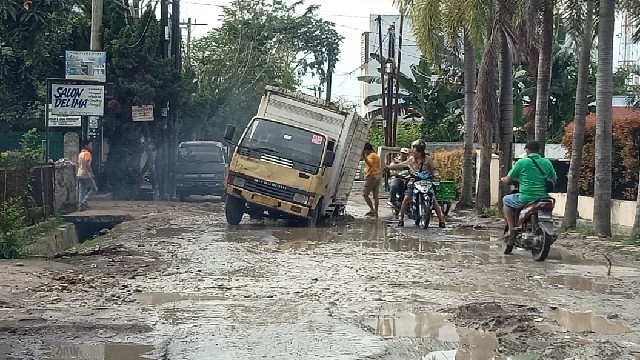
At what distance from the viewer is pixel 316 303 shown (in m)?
9.81

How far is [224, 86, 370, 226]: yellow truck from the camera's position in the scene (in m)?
19.8

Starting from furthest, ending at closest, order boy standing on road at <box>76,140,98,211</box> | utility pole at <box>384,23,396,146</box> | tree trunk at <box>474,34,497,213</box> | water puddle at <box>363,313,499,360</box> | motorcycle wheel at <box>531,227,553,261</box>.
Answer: utility pole at <box>384,23,396,146</box>, tree trunk at <box>474,34,497,213</box>, boy standing on road at <box>76,140,98,211</box>, motorcycle wheel at <box>531,227,553,261</box>, water puddle at <box>363,313,499,360</box>

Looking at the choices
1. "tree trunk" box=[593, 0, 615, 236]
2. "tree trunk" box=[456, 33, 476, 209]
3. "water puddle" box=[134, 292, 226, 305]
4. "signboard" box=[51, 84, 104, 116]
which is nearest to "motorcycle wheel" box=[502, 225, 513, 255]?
"tree trunk" box=[593, 0, 615, 236]

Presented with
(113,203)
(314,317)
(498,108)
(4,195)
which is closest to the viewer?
(314,317)

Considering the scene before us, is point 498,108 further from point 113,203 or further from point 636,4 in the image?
point 113,203

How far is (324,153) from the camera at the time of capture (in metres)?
20.1

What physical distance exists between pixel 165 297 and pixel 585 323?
14.1ft

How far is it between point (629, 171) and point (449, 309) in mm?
11828

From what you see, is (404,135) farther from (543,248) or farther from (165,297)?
(165,297)

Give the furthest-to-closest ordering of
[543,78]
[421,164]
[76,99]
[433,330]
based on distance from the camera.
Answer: [76,99] → [543,78] → [421,164] → [433,330]

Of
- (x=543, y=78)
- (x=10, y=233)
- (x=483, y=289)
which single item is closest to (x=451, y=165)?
(x=543, y=78)

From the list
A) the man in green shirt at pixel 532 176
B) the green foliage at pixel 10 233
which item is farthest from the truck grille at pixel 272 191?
the man in green shirt at pixel 532 176

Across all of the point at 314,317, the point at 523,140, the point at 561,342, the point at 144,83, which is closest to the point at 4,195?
the point at 314,317

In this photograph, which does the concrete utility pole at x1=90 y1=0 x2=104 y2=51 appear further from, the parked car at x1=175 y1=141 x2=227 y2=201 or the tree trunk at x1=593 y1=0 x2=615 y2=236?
the tree trunk at x1=593 y1=0 x2=615 y2=236
